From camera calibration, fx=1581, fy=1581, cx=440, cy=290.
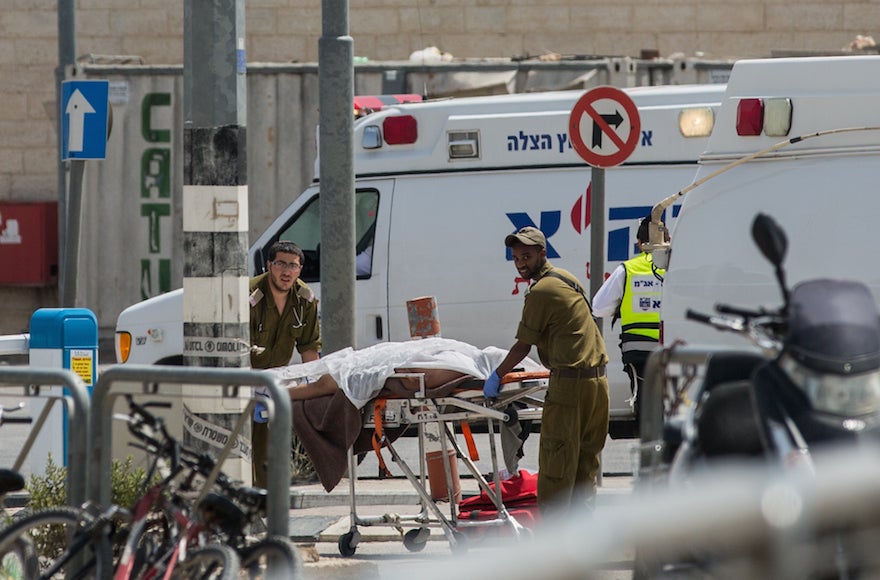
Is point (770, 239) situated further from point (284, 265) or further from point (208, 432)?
point (284, 265)

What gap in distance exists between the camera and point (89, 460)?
5.18 metres

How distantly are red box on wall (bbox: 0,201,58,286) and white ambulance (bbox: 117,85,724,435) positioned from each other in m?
8.66

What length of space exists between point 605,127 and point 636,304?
1.20m

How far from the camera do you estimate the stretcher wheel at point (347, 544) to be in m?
7.57

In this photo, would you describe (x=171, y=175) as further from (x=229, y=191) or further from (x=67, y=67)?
(x=229, y=191)

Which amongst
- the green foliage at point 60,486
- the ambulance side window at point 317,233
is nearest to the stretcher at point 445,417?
the green foliage at point 60,486

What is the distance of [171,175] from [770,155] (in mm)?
10370

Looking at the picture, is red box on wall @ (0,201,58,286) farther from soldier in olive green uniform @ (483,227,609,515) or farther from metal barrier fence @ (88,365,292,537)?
metal barrier fence @ (88,365,292,537)

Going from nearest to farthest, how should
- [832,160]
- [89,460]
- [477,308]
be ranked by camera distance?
1. [89,460]
2. [832,160]
3. [477,308]

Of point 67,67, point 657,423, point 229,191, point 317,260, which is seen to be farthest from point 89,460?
point 67,67

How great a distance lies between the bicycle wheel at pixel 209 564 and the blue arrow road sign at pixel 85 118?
563 cm

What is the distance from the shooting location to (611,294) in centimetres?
961

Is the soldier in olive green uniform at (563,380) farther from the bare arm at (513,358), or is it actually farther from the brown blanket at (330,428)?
the brown blanket at (330,428)

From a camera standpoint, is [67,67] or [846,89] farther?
[67,67]
